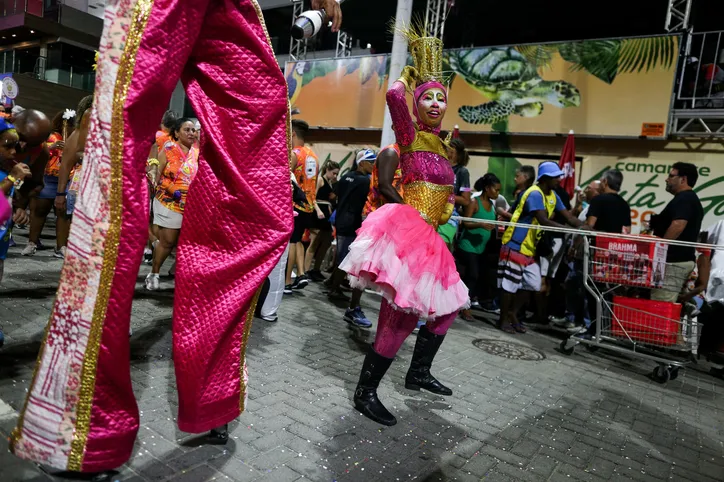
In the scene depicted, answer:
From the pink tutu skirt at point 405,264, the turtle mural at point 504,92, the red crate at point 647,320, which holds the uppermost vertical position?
the turtle mural at point 504,92

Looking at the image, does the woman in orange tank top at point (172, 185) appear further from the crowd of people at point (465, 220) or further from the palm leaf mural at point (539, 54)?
the palm leaf mural at point (539, 54)

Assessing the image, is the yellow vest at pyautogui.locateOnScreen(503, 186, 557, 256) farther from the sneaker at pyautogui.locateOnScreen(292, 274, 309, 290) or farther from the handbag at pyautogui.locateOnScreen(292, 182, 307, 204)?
the sneaker at pyautogui.locateOnScreen(292, 274, 309, 290)

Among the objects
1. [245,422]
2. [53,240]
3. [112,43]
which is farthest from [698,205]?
[53,240]

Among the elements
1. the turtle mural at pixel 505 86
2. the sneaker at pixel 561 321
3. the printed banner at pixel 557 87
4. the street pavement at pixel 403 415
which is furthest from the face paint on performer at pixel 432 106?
the turtle mural at pixel 505 86

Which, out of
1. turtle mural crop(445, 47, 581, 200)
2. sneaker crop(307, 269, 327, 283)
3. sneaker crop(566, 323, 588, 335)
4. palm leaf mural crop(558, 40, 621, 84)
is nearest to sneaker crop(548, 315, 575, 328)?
sneaker crop(566, 323, 588, 335)

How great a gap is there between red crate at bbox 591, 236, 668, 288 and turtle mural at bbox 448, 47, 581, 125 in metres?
7.64

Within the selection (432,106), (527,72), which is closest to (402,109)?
(432,106)

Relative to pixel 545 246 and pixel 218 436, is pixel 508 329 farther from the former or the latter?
pixel 218 436

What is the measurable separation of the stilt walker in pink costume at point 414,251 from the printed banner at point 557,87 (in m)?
8.84

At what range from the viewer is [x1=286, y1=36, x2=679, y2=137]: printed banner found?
10617 millimetres

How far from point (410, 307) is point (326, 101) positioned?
1406 cm

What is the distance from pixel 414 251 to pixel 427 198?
1.57 ft

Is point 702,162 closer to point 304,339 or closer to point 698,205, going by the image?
point 698,205

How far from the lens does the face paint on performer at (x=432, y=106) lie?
329 cm
